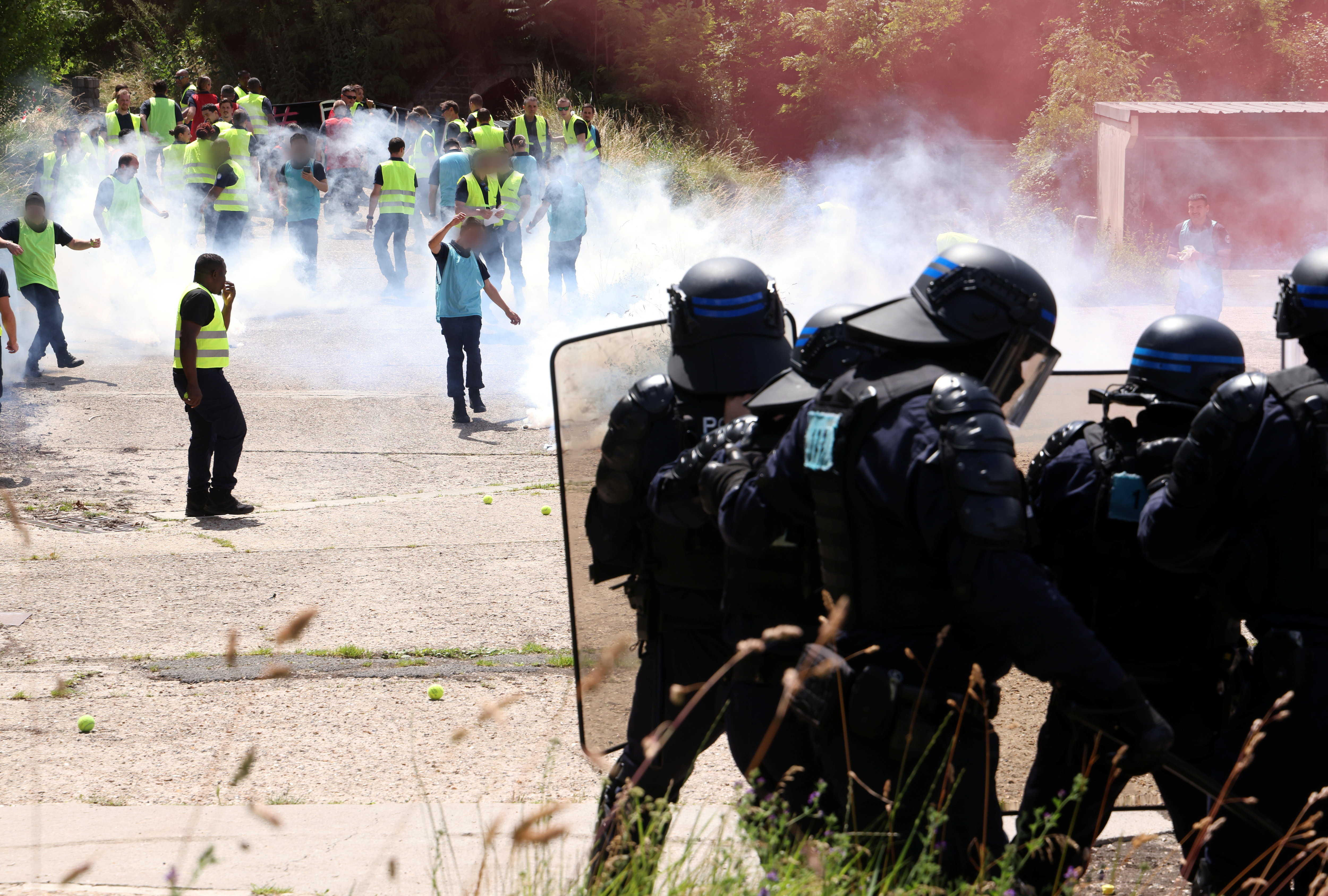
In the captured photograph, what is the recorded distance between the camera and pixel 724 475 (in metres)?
2.46

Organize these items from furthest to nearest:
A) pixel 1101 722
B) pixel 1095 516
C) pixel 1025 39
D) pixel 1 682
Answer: pixel 1025 39 → pixel 1 682 → pixel 1095 516 → pixel 1101 722

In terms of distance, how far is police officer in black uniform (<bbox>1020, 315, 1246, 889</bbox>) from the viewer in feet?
8.96

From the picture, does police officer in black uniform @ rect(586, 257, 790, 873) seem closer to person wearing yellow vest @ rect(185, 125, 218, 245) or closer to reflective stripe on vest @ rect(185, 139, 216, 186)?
person wearing yellow vest @ rect(185, 125, 218, 245)

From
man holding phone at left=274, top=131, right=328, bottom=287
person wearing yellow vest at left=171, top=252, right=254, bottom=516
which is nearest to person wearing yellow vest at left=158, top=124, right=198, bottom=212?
man holding phone at left=274, top=131, right=328, bottom=287

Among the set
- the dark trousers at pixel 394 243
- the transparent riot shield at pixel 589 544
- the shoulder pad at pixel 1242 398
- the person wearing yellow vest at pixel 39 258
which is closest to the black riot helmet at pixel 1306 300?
the shoulder pad at pixel 1242 398

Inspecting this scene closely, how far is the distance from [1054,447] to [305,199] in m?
11.9

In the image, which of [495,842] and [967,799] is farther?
[495,842]

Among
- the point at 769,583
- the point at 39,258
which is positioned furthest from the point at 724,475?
the point at 39,258

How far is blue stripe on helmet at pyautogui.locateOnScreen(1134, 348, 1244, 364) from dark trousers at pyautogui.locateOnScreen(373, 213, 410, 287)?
11.2 m

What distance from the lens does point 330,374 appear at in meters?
11.0

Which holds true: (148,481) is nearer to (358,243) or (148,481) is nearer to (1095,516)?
(1095,516)

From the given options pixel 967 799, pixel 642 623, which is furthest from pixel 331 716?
pixel 967 799

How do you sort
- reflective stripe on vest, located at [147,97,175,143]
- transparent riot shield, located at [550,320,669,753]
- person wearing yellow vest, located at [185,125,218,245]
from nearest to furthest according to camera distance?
transparent riot shield, located at [550,320,669,753] → person wearing yellow vest, located at [185,125,218,245] → reflective stripe on vest, located at [147,97,175,143]

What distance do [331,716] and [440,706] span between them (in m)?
0.37
